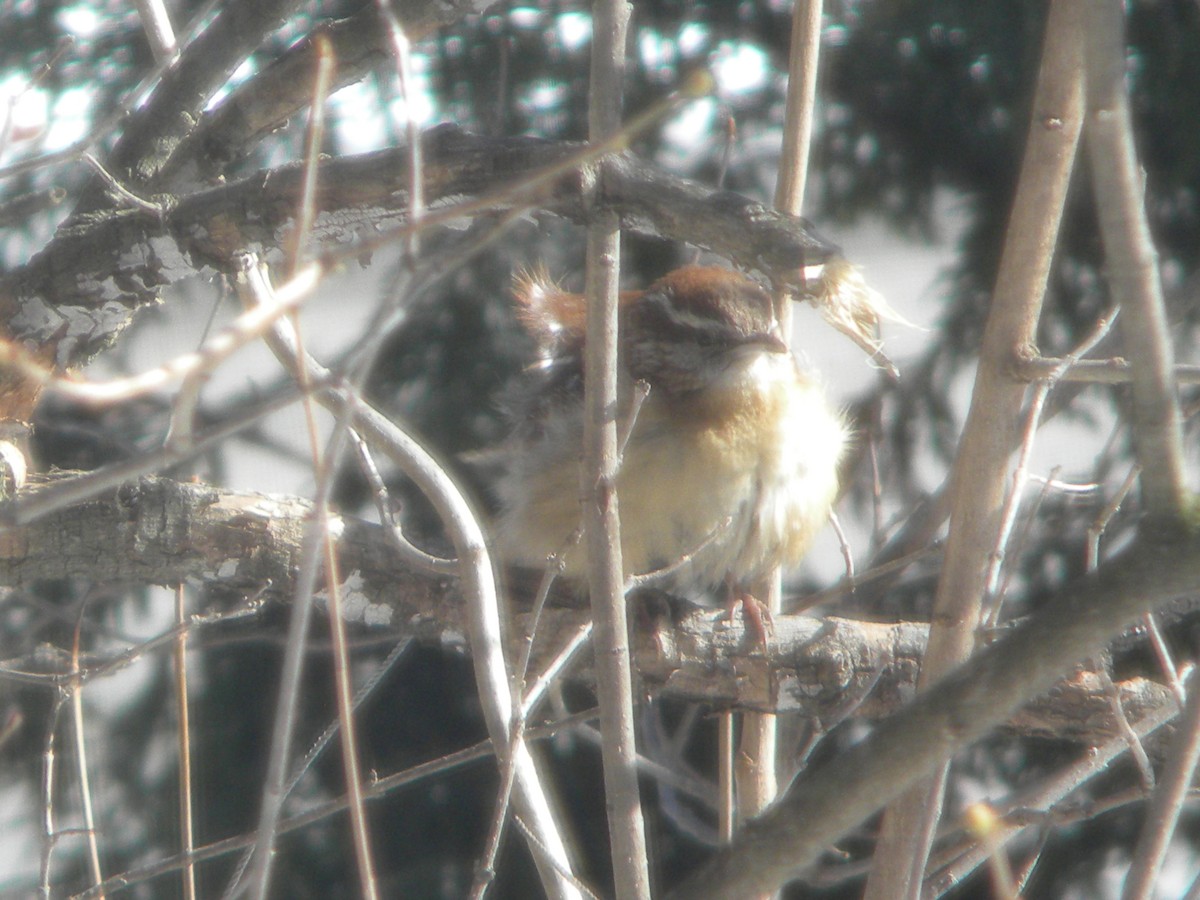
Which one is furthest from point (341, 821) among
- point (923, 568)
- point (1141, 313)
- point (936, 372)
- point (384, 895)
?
point (1141, 313)

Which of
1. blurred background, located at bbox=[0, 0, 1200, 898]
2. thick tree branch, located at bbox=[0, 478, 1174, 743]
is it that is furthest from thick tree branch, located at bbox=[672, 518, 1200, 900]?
blurred background, located at bbox=[0, 0, 1200, 898]

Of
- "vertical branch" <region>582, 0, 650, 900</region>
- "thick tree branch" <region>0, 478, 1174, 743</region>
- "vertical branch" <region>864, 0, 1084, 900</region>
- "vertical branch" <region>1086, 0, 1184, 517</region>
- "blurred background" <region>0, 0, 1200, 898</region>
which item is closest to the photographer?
"vertical branch" <region>1086, 0, 1184, 517</region>

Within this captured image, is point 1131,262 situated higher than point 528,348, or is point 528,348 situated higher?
point 528,348

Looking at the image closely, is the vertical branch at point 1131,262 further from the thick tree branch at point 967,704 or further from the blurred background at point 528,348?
the blurred background at point 528,348

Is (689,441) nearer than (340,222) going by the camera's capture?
No

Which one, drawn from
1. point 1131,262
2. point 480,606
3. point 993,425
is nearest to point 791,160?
point 993,425

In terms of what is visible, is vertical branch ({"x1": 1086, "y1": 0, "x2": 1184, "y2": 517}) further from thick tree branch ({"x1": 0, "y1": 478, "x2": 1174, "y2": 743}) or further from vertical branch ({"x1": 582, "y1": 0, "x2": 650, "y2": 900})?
thick tree branch ({"x1": 0, "y1": 478, "x2": 1174, "y2": 743})

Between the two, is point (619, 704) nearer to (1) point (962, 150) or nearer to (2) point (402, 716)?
(2) point (402, 716)

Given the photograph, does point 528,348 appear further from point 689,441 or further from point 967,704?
point 967,704
